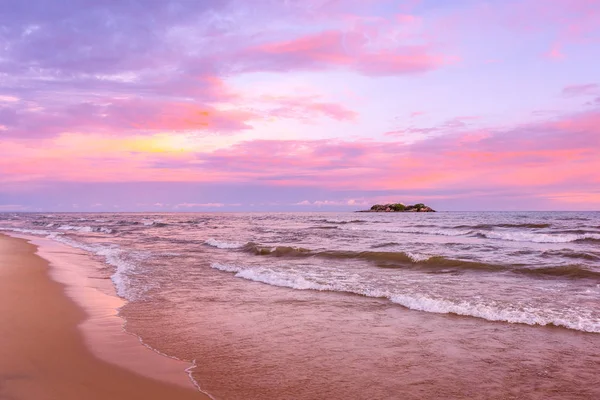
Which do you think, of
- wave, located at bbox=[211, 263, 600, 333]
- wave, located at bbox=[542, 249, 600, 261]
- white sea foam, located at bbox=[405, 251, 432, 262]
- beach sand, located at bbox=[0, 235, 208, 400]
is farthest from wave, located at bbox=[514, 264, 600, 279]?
beach sand, located at bbox=[0, 235, 208, 400]

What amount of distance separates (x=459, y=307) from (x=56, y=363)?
7661 mm

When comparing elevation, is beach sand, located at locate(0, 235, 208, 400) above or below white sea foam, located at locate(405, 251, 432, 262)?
above

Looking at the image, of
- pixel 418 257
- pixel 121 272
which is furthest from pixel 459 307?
pixel 121 272

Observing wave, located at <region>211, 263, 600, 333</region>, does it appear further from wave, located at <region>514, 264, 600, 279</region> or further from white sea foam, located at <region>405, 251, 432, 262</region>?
wave, located at <region>514, 264, 600, 279</region>

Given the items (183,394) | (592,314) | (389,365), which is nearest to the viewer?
(183,394)

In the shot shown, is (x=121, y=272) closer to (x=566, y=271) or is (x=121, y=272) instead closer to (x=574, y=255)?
(x=566, y=271)

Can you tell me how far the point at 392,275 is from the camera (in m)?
14.7

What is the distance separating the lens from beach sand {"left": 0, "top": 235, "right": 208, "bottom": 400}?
4844 millimetres

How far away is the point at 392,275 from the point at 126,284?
335 inches

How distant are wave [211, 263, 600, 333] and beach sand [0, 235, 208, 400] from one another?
5.92m

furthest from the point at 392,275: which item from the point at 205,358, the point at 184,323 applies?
the point at 205,358

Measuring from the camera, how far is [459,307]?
9375 millimetres

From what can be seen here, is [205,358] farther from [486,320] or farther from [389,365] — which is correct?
[486,320]

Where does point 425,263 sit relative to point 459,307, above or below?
below
